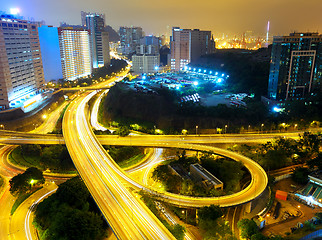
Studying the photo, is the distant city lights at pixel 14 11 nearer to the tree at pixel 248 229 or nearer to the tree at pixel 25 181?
the tree at pixel 25 181

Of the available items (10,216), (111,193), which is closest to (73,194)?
(111,193)

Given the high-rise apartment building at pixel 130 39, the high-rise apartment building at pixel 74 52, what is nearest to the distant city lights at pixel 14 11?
the high-rise apartment building at pixel 74 52

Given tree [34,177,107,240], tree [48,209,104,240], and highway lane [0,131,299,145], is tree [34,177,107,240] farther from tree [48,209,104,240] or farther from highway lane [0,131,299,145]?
highway lane [0,131,299,145]

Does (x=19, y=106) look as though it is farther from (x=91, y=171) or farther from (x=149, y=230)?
(x=149, y=230)

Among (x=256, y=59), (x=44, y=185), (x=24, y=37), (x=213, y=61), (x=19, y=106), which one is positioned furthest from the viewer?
(x=213, y=61)

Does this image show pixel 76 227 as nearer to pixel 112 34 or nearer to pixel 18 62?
pixel 18 62

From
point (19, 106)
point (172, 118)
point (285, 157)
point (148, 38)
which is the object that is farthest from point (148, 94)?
point (148, 38)
